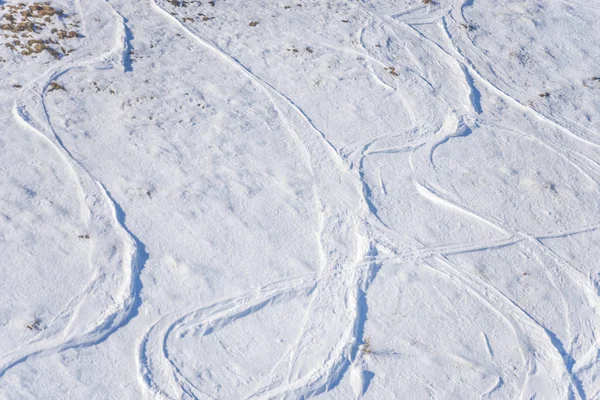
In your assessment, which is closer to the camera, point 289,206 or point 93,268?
point 93,268

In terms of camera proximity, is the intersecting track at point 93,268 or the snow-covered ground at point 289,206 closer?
the intersecting track at point 93,268

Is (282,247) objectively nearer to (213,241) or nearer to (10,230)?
(213,241)

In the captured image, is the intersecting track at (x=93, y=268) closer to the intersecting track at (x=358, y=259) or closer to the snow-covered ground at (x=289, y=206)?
the snow-covered ground at (x=289, y=206)

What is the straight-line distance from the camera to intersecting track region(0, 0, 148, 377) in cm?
348

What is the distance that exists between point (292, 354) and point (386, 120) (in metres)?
2.22

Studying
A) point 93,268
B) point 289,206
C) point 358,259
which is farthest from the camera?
point 289,206

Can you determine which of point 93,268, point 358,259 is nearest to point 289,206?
point 358,259

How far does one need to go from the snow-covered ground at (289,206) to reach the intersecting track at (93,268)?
1cm

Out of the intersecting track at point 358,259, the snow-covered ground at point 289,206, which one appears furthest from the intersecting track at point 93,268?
the intersecting track at point 358,259

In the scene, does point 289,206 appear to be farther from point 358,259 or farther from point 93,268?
point 93,268

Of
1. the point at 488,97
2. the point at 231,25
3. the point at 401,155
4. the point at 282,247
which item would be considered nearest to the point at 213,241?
the point at 282,247

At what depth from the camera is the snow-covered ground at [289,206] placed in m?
3.61

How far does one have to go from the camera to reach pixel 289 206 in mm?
4398

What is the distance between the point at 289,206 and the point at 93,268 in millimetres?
1281
